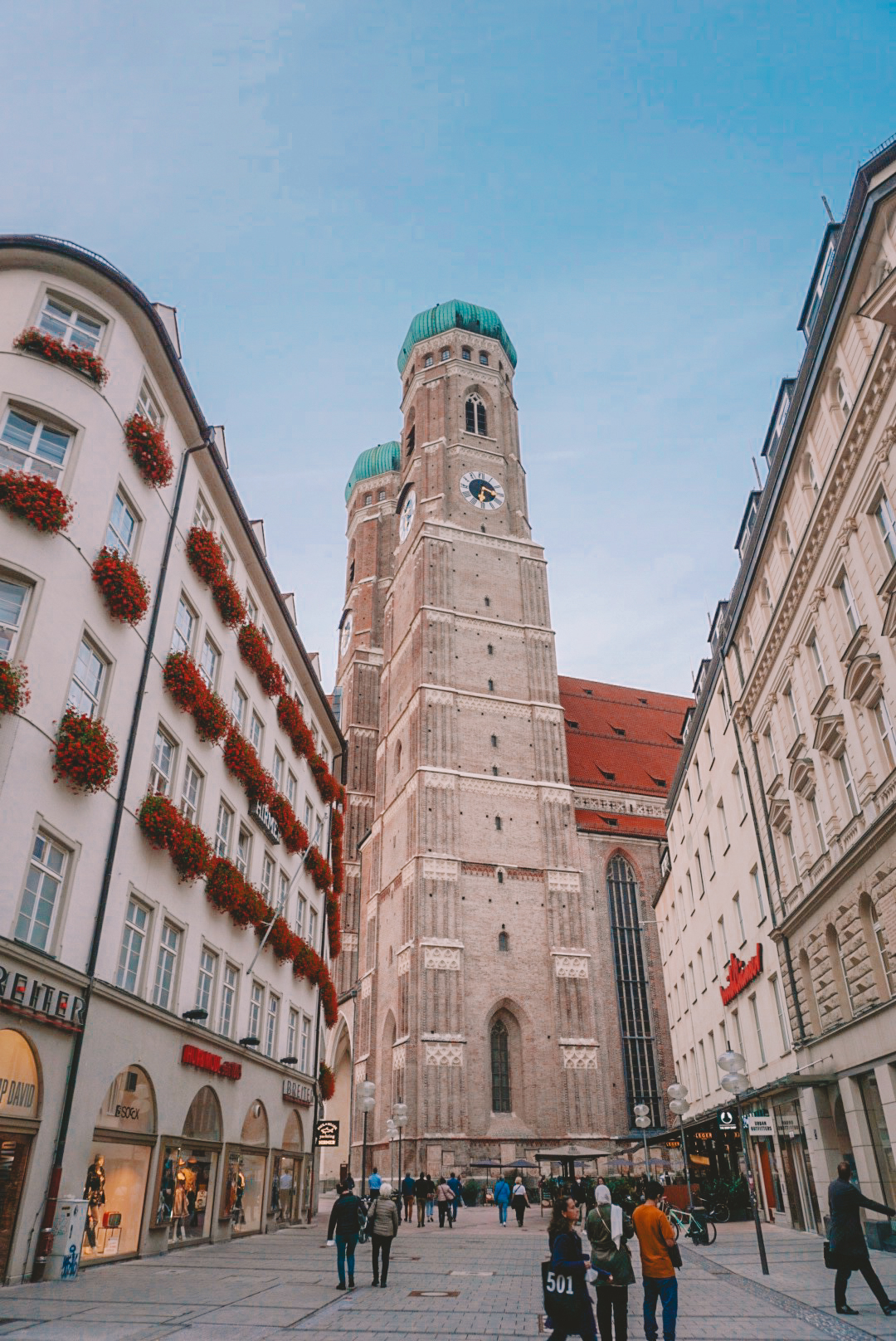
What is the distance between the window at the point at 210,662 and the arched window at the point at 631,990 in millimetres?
37256

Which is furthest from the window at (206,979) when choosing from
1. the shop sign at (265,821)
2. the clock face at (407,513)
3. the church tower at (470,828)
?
the clock face at (407,513)

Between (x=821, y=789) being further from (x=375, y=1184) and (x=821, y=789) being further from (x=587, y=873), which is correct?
(x=587, y=873)

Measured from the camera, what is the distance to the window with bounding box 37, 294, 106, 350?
52.5 feet

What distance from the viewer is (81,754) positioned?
13.4 m

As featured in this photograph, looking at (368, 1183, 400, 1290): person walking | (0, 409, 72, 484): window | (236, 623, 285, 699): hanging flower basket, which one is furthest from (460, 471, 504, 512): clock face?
(368, 1183, 400, 1290): person walking

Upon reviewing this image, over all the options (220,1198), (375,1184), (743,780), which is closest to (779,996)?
(743,780)

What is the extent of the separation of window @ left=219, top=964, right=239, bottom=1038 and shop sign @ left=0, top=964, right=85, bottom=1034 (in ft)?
23.4

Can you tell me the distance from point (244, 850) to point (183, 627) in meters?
6.03

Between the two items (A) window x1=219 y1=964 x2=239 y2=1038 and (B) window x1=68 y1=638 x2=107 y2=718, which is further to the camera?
(A) window x1=219 y1=964 x2=239 y2=1038

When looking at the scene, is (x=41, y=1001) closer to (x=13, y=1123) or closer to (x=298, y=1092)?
(x=13, y=1123)

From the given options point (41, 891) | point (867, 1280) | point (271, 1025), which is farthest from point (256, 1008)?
point (867, 1280)

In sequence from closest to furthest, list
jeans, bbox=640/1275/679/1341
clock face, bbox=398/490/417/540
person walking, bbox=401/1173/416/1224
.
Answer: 1. jeans, bbox=640/1275/679/1341
2. person walking, bbox=401/1173/416/1224
3. clock face, bbox=398/490/417/540

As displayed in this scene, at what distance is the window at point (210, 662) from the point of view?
20.6m

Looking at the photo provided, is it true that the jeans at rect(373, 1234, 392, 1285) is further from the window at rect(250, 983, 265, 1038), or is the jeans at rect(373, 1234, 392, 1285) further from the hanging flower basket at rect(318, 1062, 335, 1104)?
the hanging flower basket at rect(318, 1062, 335, 1104)
